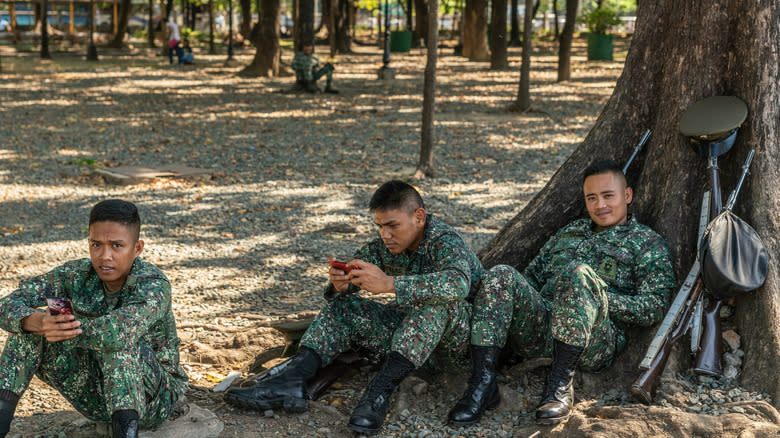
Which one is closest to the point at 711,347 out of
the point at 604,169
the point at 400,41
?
the point at 604,169

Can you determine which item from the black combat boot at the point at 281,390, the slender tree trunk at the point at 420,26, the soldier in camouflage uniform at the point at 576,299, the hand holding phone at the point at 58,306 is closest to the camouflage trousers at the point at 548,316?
the soldier in camouflage uniform at the point at 576,299

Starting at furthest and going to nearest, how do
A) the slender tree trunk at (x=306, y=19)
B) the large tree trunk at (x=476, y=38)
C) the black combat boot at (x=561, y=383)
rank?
the large tree trunk at (x=476, y=38)
the slender tree trunk at (x=306, y=19)
the black combat boot at (x=561, y=383)

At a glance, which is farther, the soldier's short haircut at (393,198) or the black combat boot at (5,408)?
the soldier's short haircut at (393,198)

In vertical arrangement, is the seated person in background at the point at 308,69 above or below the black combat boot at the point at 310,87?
above

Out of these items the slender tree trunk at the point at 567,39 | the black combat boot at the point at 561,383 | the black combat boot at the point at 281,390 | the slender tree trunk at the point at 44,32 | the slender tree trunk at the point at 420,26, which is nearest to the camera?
the black combat boot at the point at 561,383

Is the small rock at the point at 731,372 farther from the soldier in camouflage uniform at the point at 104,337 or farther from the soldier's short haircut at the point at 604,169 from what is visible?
the soldier in camouflage uniform at the point at 104,337

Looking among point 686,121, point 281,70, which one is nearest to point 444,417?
point 686,121

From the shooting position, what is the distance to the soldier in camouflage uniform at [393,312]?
377 centimetres

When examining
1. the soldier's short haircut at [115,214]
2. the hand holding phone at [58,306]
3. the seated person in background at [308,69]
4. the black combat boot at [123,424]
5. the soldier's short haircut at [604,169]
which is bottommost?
the black combat boot at [123,424]

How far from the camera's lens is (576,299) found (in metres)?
3.68

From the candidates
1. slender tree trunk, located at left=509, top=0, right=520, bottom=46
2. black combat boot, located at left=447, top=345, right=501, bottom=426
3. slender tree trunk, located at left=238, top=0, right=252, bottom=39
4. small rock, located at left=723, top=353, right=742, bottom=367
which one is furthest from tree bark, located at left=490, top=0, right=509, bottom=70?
black combat boot, located at left=447, top=345, right=501, bottom=426

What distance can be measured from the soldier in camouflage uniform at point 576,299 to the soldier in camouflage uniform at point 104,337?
140 centimetres

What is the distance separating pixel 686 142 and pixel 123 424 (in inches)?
130

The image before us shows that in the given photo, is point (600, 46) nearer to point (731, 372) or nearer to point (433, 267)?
point (731, 372)
